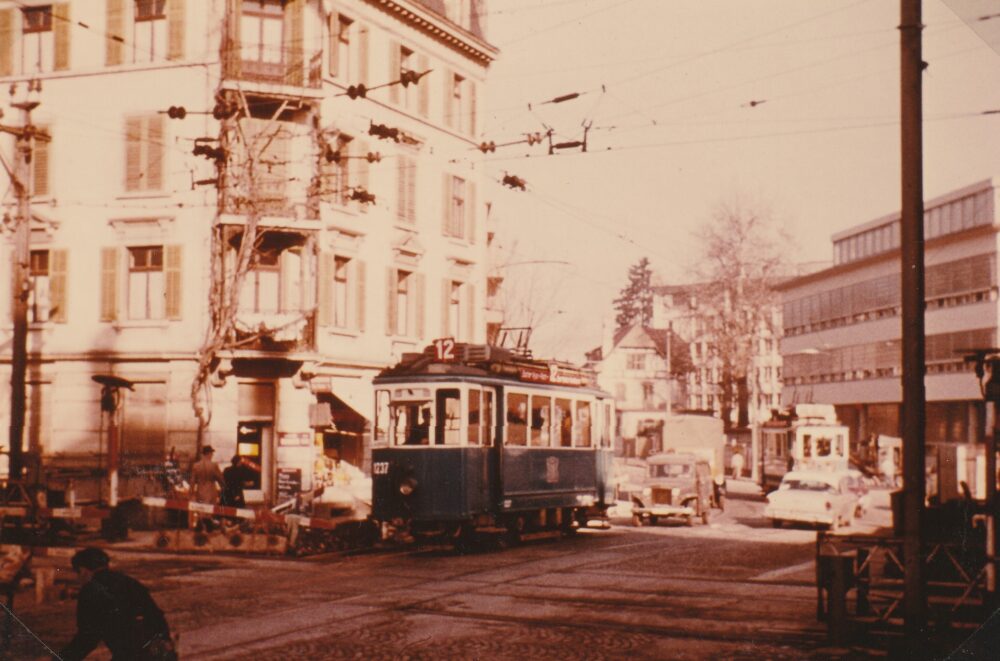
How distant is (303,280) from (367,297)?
90 centimetres

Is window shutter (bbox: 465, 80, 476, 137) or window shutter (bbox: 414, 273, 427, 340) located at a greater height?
window shutter (bbox: 465, 80, 476, 137)

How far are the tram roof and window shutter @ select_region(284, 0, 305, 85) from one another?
3329 millimetres

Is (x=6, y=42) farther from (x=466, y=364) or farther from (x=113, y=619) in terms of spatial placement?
(x=466, y=364)

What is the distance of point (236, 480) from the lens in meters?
11.4

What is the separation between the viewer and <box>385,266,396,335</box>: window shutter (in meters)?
11.0

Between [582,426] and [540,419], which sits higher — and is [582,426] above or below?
below

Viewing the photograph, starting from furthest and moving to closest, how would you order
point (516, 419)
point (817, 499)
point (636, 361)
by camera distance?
point (817, 499), point (516, 419), point (636, 361)

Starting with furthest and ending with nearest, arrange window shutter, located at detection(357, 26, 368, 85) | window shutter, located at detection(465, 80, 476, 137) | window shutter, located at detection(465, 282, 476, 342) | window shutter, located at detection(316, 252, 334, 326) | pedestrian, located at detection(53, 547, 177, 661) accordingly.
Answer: window shutter, located at detection(465, 282, 476, 342), window shutter, located at detection(465, 80, 476, 137), window shutter, located at detection(357, 26, 368, 85), window shutter, located at detection(316, 252, 334, 326), pedestrian, located at detection(53, 547, 177, 661)

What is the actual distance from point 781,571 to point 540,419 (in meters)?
4.79

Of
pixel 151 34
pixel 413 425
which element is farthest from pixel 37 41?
pixel 413 425

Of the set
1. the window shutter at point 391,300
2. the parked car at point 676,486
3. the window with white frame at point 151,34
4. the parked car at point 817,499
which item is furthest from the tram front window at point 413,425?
the parked car at point 817,499

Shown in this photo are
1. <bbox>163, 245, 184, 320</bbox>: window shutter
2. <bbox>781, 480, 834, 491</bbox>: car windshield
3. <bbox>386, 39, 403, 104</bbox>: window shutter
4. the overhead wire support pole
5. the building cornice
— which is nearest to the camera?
<bbox>163, 245, 184, 320</bbox>: window shutter

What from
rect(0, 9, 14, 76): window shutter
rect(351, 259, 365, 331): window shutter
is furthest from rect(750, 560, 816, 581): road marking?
rect(0, 9, 14, 76): window shutter

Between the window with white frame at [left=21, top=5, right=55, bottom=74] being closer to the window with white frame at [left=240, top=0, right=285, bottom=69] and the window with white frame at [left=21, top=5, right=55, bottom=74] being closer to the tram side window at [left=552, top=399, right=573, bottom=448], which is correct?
the window with white frame at [left=240, top=0, right=285, bottom=69]
